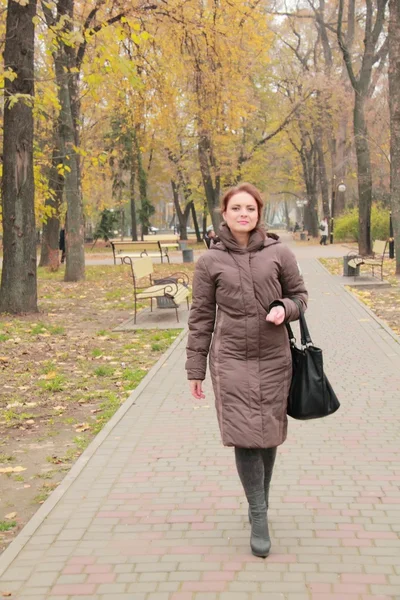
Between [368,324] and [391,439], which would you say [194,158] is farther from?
[391,439]

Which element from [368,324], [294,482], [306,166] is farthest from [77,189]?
[306,166]

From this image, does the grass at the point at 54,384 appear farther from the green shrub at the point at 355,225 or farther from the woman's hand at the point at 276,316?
the green shrub at the point at 355,225

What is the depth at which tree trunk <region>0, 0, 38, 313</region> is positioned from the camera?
1200 cm

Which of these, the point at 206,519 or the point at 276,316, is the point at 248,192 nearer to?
the point at 276,316

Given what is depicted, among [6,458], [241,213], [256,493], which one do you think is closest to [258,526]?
[256,493]

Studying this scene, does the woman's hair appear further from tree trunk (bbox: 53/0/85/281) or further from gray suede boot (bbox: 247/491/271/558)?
tree trunk (bbox: 53/0/85/281)

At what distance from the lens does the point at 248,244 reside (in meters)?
3.63

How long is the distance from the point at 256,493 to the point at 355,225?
3503 centimetres

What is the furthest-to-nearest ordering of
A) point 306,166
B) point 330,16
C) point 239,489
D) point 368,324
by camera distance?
1. point 306,166
2. point 330,16
3. point 368,324
4. point 239,489

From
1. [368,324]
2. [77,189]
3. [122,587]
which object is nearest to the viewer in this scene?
[122,587]

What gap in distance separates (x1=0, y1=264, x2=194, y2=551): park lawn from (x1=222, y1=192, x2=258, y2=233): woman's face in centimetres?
216

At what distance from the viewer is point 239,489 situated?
15.0 feet

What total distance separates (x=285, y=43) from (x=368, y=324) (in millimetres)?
31951

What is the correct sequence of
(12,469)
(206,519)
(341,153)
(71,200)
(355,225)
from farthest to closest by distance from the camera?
1. (341,153)
2. (355,225)
3. (71,200)
4. (12,469)
5. (206,519)
